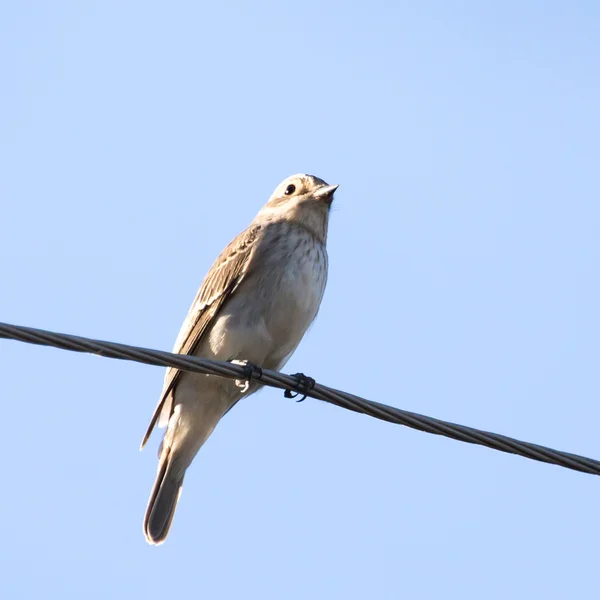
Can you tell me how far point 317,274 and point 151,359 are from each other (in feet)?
11.4

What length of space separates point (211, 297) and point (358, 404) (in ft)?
10.6

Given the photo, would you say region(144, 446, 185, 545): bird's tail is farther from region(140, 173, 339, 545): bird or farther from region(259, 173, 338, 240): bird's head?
region(259, 173, 338, 240): bird's head

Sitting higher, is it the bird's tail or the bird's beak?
the bird's beak

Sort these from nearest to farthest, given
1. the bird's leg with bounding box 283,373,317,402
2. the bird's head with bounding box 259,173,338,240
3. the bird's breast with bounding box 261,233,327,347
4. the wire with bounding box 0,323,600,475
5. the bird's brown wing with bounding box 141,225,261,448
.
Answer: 1. the wire with bounding box 0,323,600,475
2. the bird's leg with bounding box 283,373,317,402
3. the bird's breast with bounding box 261,233,327,347
4. the bird's brown wing with bounding box 141,225,261,448
5. the bird's head with bounding box 259,173,338,240

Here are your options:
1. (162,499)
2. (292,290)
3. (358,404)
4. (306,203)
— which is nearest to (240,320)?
(292,290)

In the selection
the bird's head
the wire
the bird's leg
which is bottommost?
the wire

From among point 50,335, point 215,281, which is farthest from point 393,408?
point 215,281

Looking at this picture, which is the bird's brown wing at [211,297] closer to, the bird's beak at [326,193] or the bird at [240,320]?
the bird at [240,320]

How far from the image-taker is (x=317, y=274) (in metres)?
8.97

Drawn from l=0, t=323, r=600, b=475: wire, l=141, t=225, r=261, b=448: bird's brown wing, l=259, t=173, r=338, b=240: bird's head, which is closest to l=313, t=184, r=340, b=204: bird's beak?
l=259, t=173, r=338, b=240: bird's head

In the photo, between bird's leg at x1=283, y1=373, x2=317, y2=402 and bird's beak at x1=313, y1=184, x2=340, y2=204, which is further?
bird's beak at x1=313, y1=184, x2=340, y2=204

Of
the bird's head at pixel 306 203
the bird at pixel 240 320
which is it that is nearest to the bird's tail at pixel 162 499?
the bird at pixel 240 320

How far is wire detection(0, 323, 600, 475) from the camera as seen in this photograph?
5.34 m

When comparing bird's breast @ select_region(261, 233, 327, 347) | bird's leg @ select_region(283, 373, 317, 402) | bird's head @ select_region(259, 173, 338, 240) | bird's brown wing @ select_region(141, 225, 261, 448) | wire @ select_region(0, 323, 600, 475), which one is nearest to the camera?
wire @ select_region(0, 323, 600, 475)
